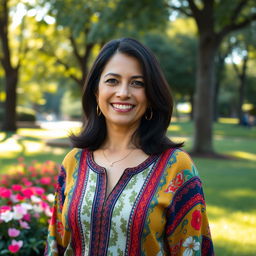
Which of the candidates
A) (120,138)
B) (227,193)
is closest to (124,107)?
(120,138)

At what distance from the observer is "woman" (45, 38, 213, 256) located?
1.99 metres

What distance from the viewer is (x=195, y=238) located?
2.02 meters

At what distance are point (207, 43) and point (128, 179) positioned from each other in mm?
12023

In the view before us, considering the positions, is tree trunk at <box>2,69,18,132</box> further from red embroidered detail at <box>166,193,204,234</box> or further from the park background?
red embroidered detail at <box>166,193,204,234</box>

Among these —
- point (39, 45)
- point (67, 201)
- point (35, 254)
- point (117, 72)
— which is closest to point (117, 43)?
point (117, 72)

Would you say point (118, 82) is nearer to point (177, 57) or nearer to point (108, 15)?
point (108, 15)

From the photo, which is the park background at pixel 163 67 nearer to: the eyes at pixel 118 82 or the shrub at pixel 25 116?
the shrub at pixel 25 116

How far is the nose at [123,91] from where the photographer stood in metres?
2.13

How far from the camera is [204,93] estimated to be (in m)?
13.7

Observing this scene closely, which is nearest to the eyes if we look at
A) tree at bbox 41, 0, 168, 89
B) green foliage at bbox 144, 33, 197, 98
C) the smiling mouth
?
the smiling mouth

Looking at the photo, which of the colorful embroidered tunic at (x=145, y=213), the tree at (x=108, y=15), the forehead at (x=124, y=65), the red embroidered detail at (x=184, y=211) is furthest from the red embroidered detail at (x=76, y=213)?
the tree at (x=108, y=15)

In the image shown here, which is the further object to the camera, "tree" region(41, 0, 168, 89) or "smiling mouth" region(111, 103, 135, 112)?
"tree" region(41, 0, 168, 89)

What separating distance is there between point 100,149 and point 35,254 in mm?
1678

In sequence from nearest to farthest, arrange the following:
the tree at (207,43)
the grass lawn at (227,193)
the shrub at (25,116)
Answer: the grass lawn at (227,193) < the tree at (207,43) < the shrub at (25,116)
